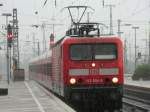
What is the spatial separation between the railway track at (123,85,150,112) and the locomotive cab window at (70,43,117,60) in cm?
438

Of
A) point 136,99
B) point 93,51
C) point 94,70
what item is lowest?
point 136,99

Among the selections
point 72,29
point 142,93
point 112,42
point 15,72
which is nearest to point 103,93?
point 112,42

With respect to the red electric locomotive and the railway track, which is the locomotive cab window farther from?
the railway track

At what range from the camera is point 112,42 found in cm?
2217

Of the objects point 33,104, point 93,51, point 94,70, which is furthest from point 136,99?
point 94,70

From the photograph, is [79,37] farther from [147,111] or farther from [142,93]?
[142,93]

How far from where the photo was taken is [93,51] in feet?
72.9

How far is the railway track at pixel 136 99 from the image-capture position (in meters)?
27.2

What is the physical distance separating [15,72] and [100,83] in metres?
56.4

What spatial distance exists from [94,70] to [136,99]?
1402cm

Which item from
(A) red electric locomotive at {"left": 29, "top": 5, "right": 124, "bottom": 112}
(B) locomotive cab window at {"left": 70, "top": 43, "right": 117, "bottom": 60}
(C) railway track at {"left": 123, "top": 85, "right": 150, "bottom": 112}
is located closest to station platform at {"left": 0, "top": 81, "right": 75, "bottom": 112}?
(A) red electric locomotive at {"left": 29, "top": 5, "right": 124, "bottom": 112}

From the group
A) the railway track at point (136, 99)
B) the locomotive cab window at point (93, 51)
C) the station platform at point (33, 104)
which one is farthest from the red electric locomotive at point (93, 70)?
the railway track at point (136, 99)

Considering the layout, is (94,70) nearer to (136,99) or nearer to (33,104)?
(33,104)

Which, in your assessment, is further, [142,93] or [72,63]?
[142,93]
